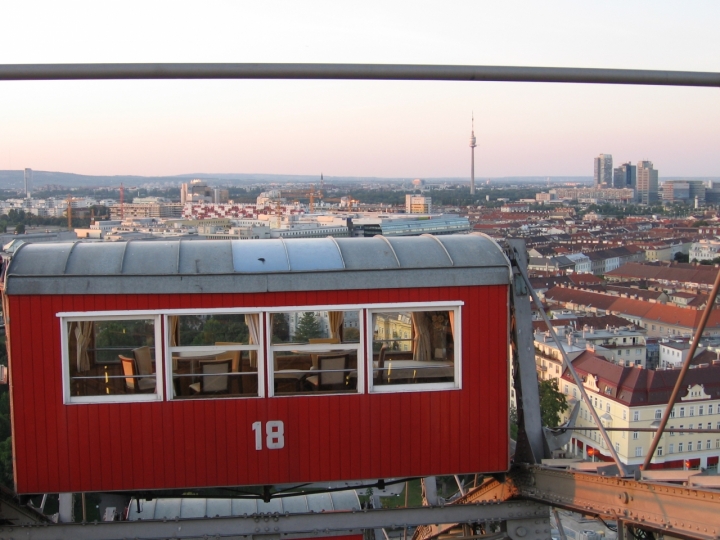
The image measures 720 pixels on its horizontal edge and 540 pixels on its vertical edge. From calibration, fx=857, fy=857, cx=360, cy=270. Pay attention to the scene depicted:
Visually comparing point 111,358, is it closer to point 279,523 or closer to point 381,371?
point 279,523

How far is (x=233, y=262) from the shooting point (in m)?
4.39

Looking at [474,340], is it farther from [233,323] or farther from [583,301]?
Answer: [583,301]

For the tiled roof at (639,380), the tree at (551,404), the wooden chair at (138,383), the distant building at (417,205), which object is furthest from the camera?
the distant building at (417,205)

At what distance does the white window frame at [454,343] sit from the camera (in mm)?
4430

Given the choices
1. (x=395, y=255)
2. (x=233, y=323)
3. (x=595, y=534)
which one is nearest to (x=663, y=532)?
(x=395, y=255)

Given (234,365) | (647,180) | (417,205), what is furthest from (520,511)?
(647,180)

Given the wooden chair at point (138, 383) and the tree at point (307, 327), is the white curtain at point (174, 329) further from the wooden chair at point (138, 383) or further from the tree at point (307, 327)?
the tree at point (307, 327)

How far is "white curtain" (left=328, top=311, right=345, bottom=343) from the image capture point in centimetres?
459

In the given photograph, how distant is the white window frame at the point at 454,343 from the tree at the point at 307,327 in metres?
0.36

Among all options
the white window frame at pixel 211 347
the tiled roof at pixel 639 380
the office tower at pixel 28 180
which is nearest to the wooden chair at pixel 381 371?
the white window frame at pixel 211 347

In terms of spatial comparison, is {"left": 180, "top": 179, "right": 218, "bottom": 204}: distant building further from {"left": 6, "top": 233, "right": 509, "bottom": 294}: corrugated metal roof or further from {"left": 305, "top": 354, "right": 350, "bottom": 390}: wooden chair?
{"left": 305, "top": 354, "right": 350, "bottom": 390}: wooden chair

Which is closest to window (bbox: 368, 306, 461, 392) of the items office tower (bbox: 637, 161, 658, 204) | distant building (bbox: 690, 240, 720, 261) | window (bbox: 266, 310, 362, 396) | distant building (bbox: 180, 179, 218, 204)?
window (bbox: 266, 310, 362, 396)

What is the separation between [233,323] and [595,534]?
19.0m

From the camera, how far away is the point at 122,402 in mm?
4285
